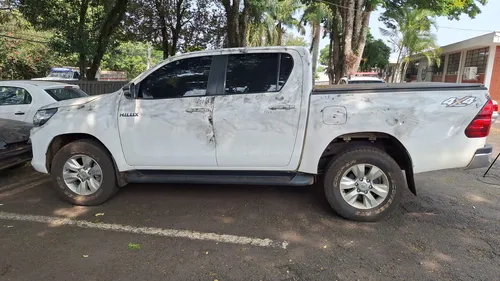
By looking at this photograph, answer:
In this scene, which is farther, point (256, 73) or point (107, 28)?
point (107, 28)

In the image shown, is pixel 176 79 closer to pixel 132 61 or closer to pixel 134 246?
pixel 134 246

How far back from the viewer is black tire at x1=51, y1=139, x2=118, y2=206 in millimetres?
4277

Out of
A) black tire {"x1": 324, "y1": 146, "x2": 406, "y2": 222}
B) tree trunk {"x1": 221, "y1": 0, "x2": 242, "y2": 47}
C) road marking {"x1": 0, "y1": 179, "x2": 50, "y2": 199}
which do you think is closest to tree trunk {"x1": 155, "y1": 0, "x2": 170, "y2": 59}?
tree trunk {"x1": 221, "y1": 0, "x2": 242, "y2": 47}

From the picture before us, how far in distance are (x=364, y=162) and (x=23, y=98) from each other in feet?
22.6

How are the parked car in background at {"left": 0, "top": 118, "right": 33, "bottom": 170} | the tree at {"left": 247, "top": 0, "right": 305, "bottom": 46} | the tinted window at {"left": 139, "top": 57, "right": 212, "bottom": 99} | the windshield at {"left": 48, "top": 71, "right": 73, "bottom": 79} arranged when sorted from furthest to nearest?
the tree at {"left": 247, "top": 0, "right": 305, "bottom": 46}, the windshield at {"left": 48, "top": 71, "right": 73, "bottom": 79}, the parked car in background at {"left": 0, "top": 118, "right": 33, "bottom": 170}, the tinted window at {"left": 139, "top": 57, "right": 212, "bottom": 99}

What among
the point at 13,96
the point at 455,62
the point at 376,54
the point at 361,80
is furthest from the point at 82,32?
the point at 376,54

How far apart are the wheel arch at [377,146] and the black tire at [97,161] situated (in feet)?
8.47

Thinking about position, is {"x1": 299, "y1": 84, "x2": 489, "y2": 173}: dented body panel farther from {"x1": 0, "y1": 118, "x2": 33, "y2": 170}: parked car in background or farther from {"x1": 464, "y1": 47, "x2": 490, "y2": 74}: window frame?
{"x1": 464, "y1": 47, "x2": 490, "y2": 74}: window frame

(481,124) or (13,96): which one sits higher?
(481,124)

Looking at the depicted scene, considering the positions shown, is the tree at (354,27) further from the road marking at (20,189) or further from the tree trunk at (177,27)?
the road marking at (20,189)

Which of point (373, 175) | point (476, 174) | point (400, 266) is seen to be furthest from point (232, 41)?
point (400, 266)

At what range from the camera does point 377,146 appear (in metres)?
4.04

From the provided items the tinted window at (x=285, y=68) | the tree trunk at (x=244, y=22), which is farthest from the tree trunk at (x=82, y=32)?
the tinted window at (x=285, y=68)

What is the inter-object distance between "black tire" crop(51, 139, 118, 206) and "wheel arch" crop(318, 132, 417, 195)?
2.58 m
